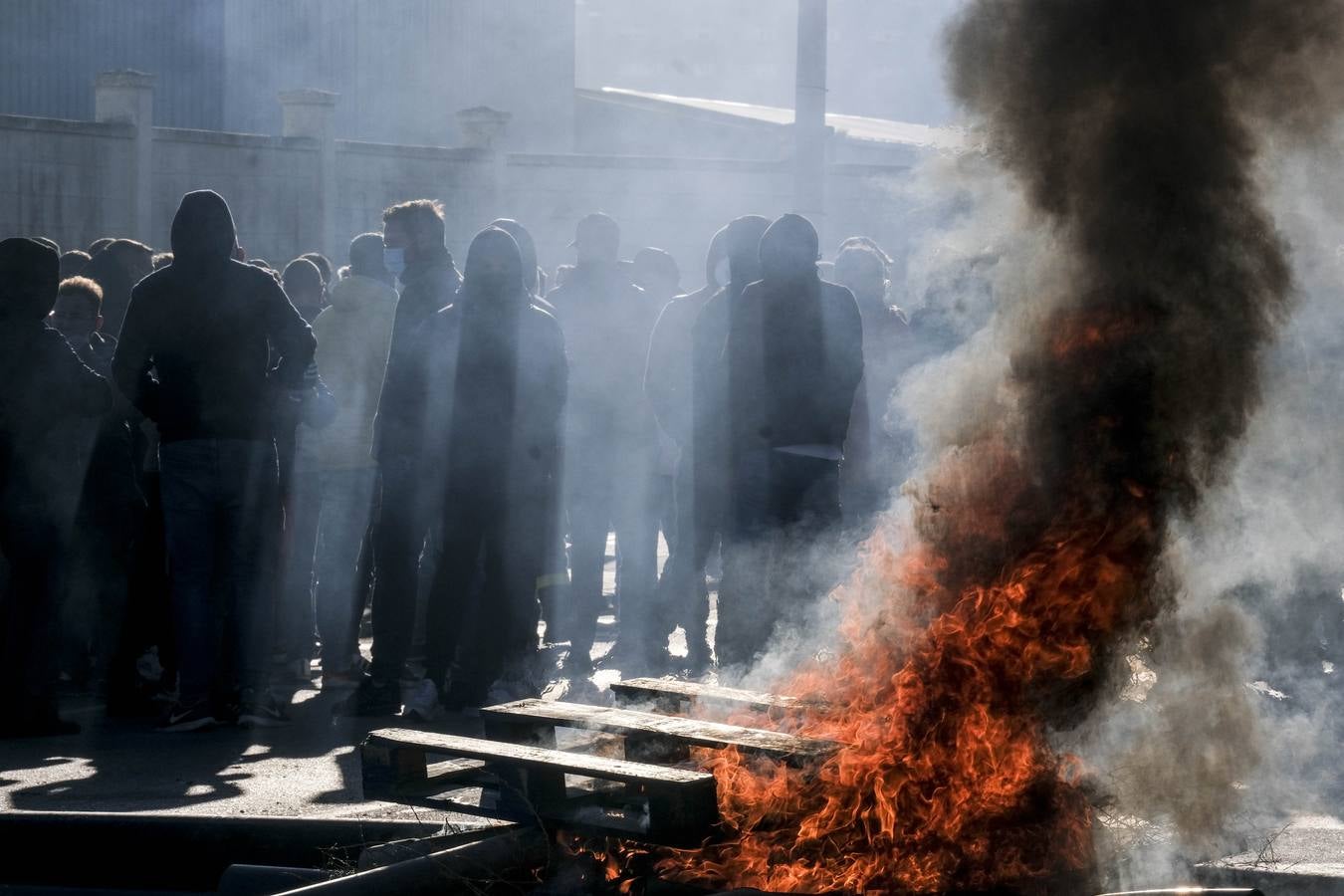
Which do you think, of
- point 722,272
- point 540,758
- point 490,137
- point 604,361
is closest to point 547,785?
point 540,758

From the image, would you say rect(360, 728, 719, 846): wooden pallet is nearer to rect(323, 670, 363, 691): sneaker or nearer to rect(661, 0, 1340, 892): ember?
rect(661, 0, 1340, 892): ember

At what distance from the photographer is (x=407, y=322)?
7770mm

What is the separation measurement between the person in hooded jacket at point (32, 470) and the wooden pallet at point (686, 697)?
10.8 ft

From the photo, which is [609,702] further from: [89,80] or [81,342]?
[89,80]

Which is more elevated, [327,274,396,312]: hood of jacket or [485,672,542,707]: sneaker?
[327,274,396,312]: hood of jacket

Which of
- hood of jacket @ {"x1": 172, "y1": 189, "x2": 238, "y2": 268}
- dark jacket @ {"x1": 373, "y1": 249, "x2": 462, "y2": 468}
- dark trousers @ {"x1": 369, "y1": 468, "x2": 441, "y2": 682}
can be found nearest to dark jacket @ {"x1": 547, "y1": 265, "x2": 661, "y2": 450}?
dark jacket @ {"x1": 373, "y1": 249, "x2": 462, "y2": 468}

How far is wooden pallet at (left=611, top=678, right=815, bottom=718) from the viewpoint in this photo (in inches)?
181

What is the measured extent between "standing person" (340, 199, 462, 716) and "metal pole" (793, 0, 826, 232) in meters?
7.64

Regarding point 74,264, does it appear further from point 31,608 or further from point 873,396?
point 873,396

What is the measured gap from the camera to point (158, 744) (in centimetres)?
699

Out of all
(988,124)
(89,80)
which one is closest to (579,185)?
(89,80)

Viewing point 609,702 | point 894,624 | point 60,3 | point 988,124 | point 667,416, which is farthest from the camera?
point 60,3

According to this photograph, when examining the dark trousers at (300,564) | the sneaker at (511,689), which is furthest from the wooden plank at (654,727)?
the dark trousers at (300,564)

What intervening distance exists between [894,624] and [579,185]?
2341 centimetres
